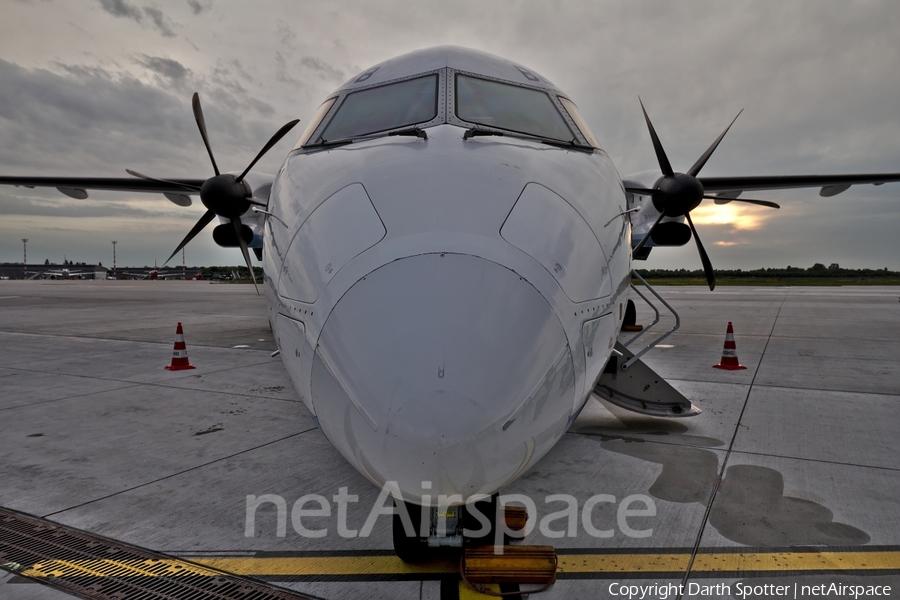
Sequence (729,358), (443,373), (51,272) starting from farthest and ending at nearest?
(51,272) < (729,358) < (443,373)

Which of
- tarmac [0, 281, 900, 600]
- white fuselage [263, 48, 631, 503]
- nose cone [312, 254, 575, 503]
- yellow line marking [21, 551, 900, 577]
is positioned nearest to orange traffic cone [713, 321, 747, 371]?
tarmac [0, 281, 900, 600]

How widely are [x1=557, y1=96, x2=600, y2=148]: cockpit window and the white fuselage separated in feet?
3.76

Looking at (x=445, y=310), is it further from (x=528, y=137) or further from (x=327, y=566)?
(x=327, y=566)

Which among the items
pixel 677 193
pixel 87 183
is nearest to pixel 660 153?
pixel 677 193

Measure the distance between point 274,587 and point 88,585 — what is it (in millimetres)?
1021

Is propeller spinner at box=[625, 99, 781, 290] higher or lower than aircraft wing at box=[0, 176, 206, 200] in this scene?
lower

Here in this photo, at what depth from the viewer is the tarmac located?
301cm

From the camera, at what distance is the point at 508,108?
3584 millimetres

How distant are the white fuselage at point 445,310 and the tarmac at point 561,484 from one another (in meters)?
1.28

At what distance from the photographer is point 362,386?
1.96m

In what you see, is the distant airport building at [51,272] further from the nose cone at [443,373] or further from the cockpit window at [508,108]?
the nose cone at [443,373]

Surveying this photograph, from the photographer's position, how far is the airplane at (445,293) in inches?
74.5

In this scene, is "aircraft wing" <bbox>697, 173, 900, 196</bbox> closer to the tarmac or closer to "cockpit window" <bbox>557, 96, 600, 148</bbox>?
the tarmac

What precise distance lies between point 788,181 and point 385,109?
11021 mm
